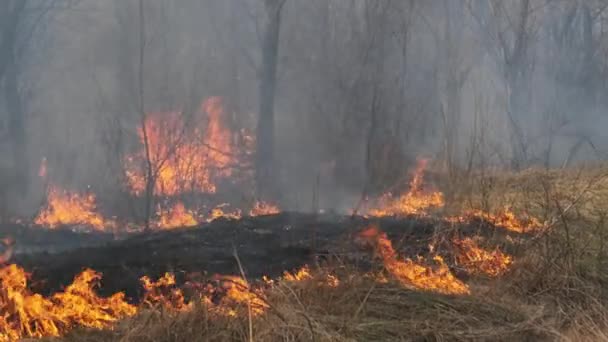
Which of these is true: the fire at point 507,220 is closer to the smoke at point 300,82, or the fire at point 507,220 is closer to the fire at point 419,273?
the fire at point 419,273

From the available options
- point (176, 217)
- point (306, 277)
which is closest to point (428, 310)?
point (306, 277)

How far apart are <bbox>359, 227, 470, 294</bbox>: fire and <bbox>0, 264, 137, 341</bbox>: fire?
7.70ft

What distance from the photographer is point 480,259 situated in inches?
249

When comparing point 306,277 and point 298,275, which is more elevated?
point 306,277

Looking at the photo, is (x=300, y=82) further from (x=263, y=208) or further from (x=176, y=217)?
(x=176, y=217)

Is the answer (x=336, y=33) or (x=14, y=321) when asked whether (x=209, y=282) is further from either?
(x=336, y=33)

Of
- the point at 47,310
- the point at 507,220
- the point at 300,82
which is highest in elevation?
the point at 300,82

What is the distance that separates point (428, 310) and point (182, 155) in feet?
33.6

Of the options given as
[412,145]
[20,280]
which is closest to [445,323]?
[20,280]

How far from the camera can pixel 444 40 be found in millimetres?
18938

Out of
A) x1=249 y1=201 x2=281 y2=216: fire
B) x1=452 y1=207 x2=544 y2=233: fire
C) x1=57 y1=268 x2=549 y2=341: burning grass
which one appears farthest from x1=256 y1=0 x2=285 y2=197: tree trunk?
x1=57 y1=268 x2=549 y2=341: burning grass

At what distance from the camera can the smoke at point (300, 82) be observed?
558 inches

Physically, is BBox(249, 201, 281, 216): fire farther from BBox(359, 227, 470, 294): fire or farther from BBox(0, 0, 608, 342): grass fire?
BBox(359, 227, 470, 294): fire

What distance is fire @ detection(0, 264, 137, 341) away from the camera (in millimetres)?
4605
